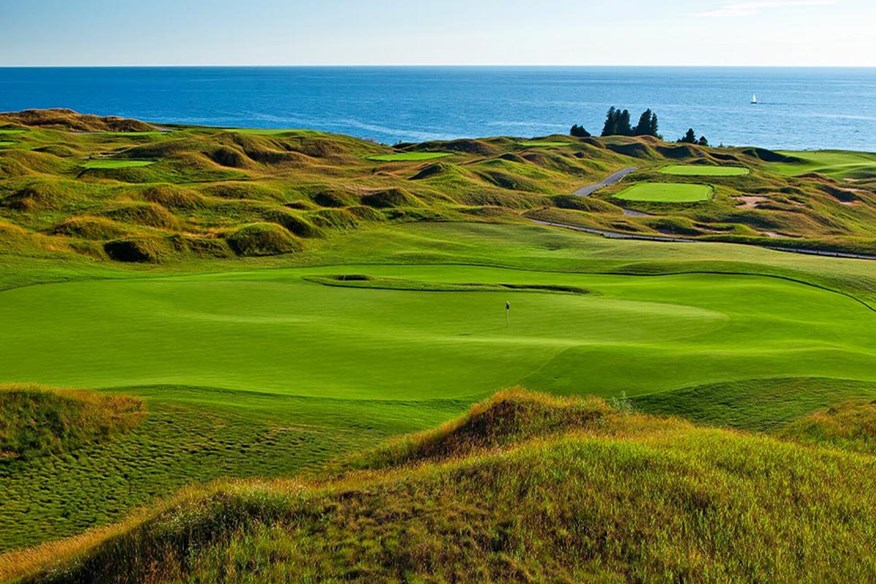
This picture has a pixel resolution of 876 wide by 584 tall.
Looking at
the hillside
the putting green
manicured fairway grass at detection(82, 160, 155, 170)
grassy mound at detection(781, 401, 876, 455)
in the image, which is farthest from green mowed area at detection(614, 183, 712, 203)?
grassy mound at detection(781, 401, 876, 455)

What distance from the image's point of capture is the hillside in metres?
52.2

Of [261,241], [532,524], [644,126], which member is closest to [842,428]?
[532,524]

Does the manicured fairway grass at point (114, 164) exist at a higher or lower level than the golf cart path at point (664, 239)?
higher

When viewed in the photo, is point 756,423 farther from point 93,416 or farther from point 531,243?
point 531,243

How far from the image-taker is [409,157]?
10444cm

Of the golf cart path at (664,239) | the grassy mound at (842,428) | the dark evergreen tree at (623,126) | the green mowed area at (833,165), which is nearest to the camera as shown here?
the grassy mound at (842,428)

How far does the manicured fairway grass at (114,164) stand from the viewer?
2835 inches

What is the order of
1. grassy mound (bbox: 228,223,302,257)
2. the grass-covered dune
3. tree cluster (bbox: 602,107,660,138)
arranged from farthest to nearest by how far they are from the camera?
1. tree cluster (bbox: 602,107,660,138)
2. grassy mound (bbox: 228,223,302,257)
3. the grass-covered dune

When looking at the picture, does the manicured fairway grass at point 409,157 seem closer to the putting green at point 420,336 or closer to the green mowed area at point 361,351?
the green mowed area at point 361,351

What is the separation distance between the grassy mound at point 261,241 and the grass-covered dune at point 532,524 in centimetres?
3762

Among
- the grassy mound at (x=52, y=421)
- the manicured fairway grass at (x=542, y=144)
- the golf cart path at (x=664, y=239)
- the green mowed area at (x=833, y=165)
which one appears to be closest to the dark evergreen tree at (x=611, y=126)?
the manicured fairway grass at (x=542, y=144)

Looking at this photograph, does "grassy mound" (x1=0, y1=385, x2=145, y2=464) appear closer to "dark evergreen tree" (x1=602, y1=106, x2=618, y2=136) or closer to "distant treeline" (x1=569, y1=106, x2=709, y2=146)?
"distant treeline" (x1=569, y1=106, x2=709, y2=146)

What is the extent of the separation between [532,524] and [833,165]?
396ft

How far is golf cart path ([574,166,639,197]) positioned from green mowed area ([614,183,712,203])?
4.92m
